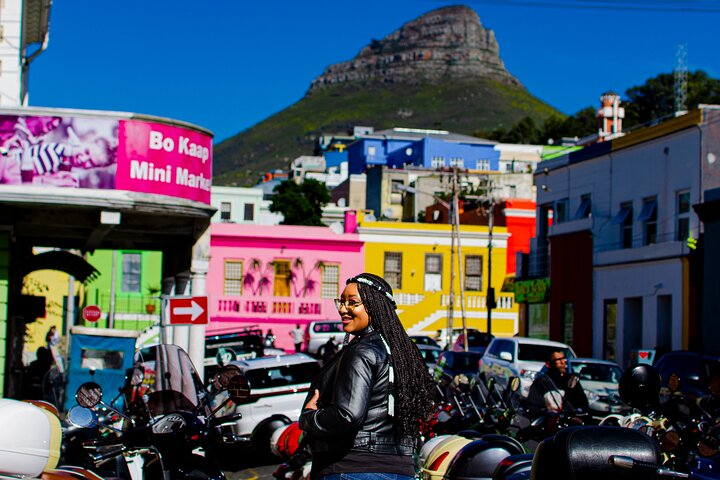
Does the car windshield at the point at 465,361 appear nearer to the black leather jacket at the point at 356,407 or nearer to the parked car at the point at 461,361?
the parked car at the point at 461,361

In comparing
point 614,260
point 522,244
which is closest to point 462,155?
point 522,244

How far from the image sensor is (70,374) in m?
24.5

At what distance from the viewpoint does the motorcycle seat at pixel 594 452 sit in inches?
213

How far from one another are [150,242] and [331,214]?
193 ft

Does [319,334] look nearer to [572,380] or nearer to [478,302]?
[478,302]

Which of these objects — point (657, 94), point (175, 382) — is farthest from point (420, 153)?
point (175, 382)

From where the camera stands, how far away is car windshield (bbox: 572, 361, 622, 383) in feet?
81.2

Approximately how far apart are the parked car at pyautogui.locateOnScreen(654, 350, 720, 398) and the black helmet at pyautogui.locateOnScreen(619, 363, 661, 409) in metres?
13.8

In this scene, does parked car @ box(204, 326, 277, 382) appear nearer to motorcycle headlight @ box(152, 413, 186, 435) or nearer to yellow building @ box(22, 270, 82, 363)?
yellow building @ box(22, 270, 82, 363)

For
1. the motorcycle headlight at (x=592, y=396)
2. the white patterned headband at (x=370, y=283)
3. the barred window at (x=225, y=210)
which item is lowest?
the motorcycle headlight at (x=592, y=396)

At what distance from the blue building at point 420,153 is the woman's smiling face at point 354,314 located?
99836 mm

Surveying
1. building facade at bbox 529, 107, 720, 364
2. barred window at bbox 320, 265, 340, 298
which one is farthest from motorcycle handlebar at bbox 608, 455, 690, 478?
barred window at bbox 320, 265, 340, 298

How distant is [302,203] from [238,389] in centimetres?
6620

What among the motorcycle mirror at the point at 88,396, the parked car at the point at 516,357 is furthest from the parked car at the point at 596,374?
the motorcycle mirror at the point at 88,396
